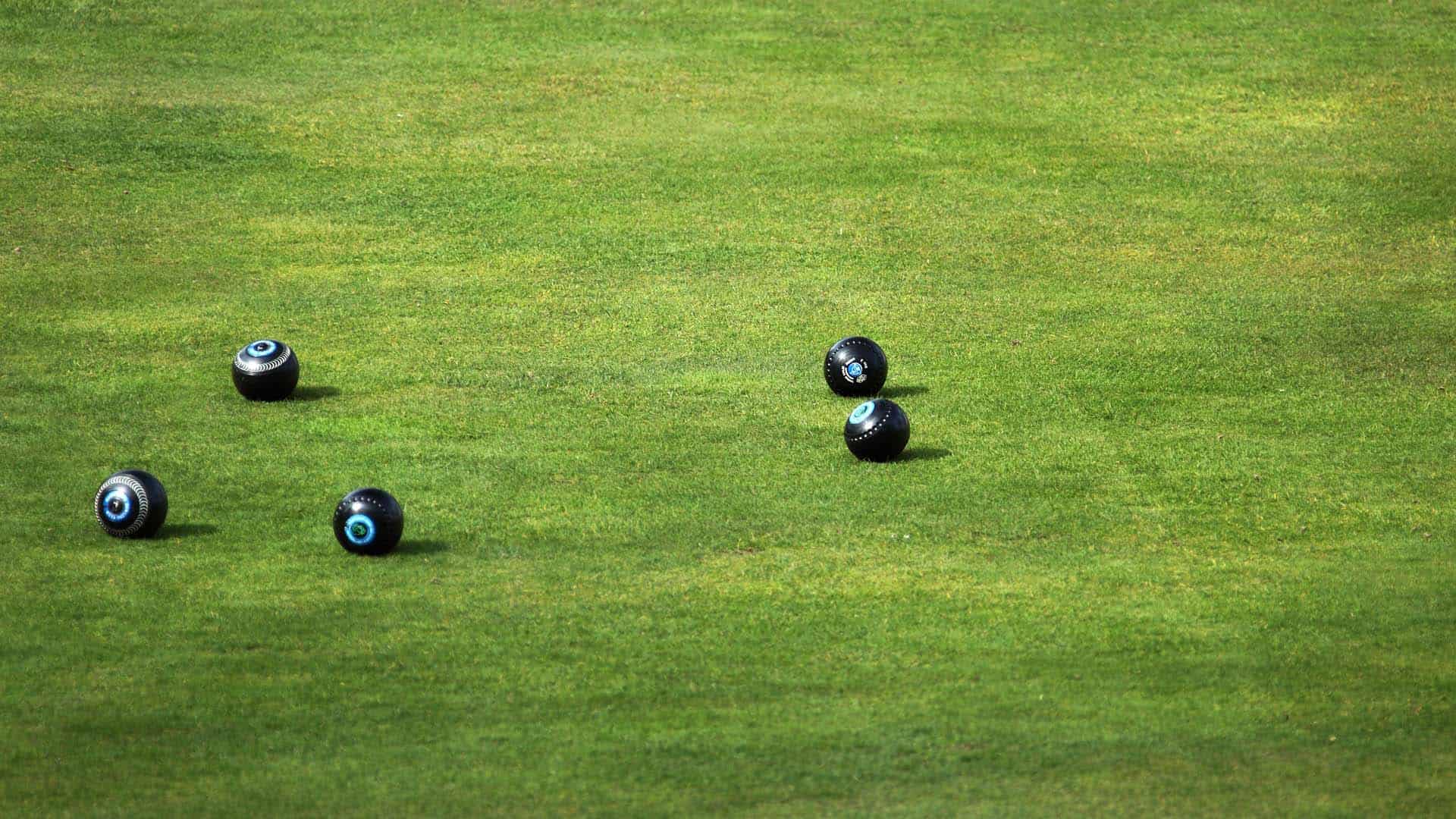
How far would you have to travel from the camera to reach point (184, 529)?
15.8 m

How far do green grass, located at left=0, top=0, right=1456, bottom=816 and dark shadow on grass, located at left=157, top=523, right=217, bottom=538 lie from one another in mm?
41

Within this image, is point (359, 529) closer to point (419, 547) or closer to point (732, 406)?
point (419, 547)

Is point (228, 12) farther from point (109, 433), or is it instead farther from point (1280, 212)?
point (1280, 212)

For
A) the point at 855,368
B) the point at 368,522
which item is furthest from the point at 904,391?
the point at 368,522

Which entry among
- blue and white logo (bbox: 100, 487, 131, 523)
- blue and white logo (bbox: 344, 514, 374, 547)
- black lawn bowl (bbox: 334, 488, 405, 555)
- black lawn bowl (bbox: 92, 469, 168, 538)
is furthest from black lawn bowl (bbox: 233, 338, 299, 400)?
blue and white logo (bbox: 344, 514, 374, 547)

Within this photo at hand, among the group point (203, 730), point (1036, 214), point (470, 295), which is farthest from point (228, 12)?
point (203, 730)

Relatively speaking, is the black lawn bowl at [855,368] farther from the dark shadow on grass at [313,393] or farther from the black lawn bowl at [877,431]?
the dark shadow on grass at [313,393]

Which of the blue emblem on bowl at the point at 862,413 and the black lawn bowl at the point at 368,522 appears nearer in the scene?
the black lawn bowl at the point at 368,522

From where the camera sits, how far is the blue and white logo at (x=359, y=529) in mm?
14828

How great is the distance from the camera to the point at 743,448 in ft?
59.0

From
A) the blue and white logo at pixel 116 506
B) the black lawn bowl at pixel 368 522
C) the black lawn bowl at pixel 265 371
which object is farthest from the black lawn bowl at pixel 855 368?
the blue and white logo at pixel 116 506

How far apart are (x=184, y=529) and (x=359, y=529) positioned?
2126 mm

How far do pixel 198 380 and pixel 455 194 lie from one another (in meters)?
7.51

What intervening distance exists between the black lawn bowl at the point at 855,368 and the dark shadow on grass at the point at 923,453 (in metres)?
1.39
